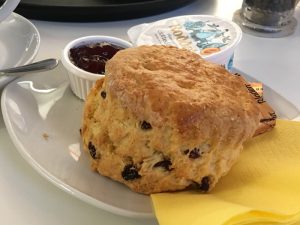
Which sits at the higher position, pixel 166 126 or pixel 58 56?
pixel 166 126

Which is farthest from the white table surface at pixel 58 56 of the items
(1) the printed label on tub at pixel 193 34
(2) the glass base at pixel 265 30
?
(1) the printed label on tub at pixel 193 34

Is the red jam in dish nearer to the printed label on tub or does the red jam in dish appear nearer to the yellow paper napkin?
the printed label on tub

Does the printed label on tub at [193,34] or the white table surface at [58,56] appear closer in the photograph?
the white table surface at [58,56]

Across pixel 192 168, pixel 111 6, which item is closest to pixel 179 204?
pixel 192 168

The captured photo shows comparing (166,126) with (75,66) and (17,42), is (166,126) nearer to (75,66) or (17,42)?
(75,66)

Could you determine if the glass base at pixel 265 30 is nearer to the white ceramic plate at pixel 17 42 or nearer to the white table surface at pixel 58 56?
the white table surface at pixel 58 56

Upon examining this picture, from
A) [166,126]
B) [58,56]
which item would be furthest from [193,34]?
[166,126]
